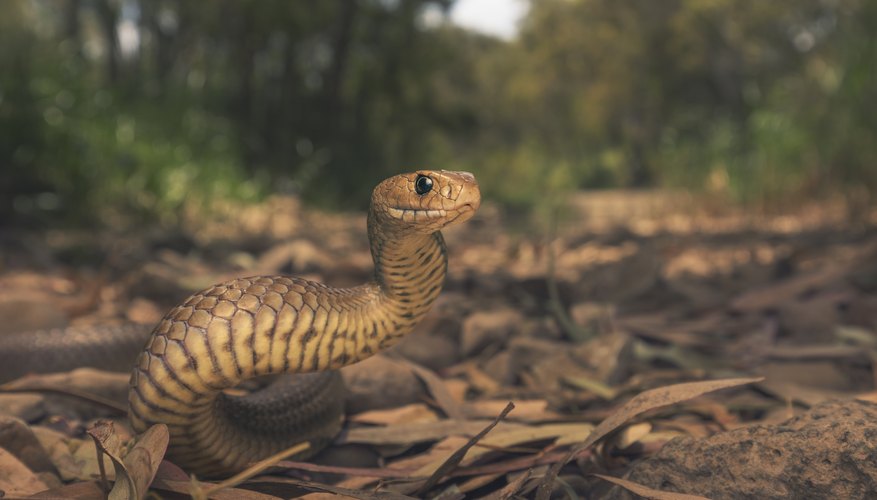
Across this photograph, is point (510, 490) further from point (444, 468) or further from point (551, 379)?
point (551, 379)

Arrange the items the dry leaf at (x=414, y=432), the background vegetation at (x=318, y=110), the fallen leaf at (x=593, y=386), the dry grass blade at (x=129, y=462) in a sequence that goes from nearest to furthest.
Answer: the dry grass blade at (x=129, y=462), the dry leaf at (x=414, y=432), the fallen leaf at (x=593, y=386), the background vegetation at (x=318, y=110)

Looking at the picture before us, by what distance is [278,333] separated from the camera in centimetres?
169

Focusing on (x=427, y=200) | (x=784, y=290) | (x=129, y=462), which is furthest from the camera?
(x=784, y=290)

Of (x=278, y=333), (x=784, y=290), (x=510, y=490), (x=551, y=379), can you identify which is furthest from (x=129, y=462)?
(x=784, y=290)

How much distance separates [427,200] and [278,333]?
438 mm

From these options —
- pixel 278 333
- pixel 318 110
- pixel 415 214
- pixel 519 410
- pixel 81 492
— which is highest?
pixel 318 110

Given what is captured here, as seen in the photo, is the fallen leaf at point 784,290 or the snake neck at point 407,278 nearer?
the snake neck at point 407,278

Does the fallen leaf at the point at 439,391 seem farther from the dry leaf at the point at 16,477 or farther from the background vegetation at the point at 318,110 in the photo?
the background vegetation at the point at 318,110

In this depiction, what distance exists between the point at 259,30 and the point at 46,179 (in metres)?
6.98

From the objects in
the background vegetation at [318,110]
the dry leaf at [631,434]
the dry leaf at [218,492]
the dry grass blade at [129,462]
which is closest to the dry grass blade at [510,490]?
the dry leaf at [631,434]

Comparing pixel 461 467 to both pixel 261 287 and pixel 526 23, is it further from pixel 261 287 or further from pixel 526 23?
pixel 526 23

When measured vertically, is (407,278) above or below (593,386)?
above

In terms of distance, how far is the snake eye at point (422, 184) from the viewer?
1.82m

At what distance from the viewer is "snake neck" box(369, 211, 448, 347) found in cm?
191
